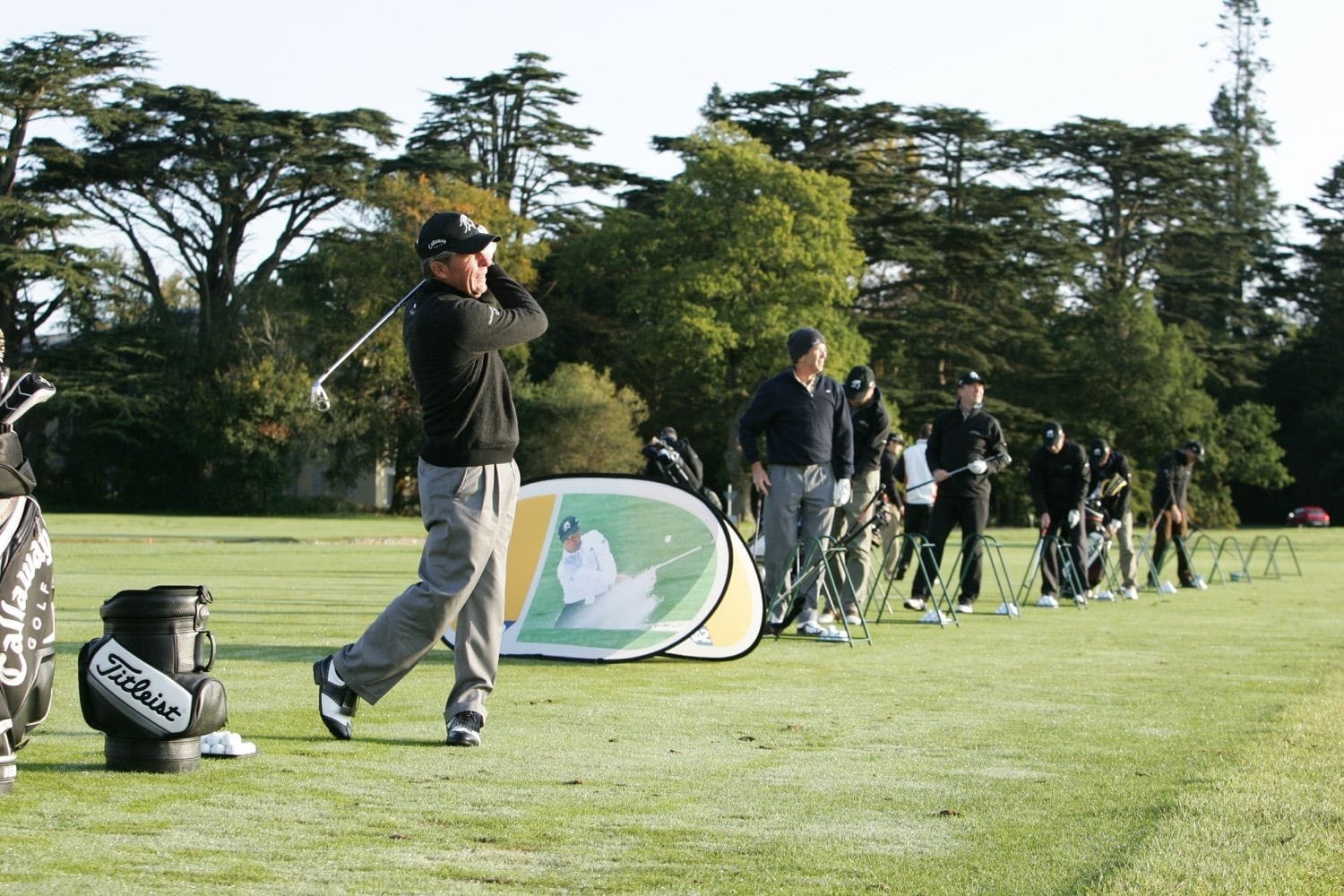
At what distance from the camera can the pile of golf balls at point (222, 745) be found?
6.36m

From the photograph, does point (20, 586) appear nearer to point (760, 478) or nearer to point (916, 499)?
point (760, 478)

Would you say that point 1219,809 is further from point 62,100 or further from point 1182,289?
point 1182,289

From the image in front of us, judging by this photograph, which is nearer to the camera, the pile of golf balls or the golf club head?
the pile of golf balls

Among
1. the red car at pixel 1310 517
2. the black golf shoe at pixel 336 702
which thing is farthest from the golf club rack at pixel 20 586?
the red car at pixel 1310 517

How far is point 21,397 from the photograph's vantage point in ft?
18.7

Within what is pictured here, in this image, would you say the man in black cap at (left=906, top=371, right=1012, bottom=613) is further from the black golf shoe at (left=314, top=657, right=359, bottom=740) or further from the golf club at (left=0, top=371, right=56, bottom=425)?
the golf club at (left=0, top=371, right=56, bottom=425)

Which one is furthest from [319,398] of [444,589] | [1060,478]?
[1060,478]

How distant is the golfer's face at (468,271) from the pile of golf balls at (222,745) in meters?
2.07

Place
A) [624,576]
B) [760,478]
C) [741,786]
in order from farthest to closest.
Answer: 1. [760,478]
2. [624,576]
3. [741,786]

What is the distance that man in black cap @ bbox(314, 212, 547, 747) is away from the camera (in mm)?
6973

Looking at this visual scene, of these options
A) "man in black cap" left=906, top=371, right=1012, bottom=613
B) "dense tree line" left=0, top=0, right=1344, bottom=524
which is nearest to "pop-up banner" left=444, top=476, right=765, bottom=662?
"man in black cap" left=906, top=371, right=1012, bottom=613

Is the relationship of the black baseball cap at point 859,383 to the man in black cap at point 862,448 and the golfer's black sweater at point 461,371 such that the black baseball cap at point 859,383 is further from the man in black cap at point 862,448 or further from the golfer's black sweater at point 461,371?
the golfer's black sweater at point 461,371

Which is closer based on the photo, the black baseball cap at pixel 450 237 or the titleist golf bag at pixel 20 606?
the titleist golf bag at pixel 20 606

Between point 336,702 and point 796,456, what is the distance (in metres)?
6.12
